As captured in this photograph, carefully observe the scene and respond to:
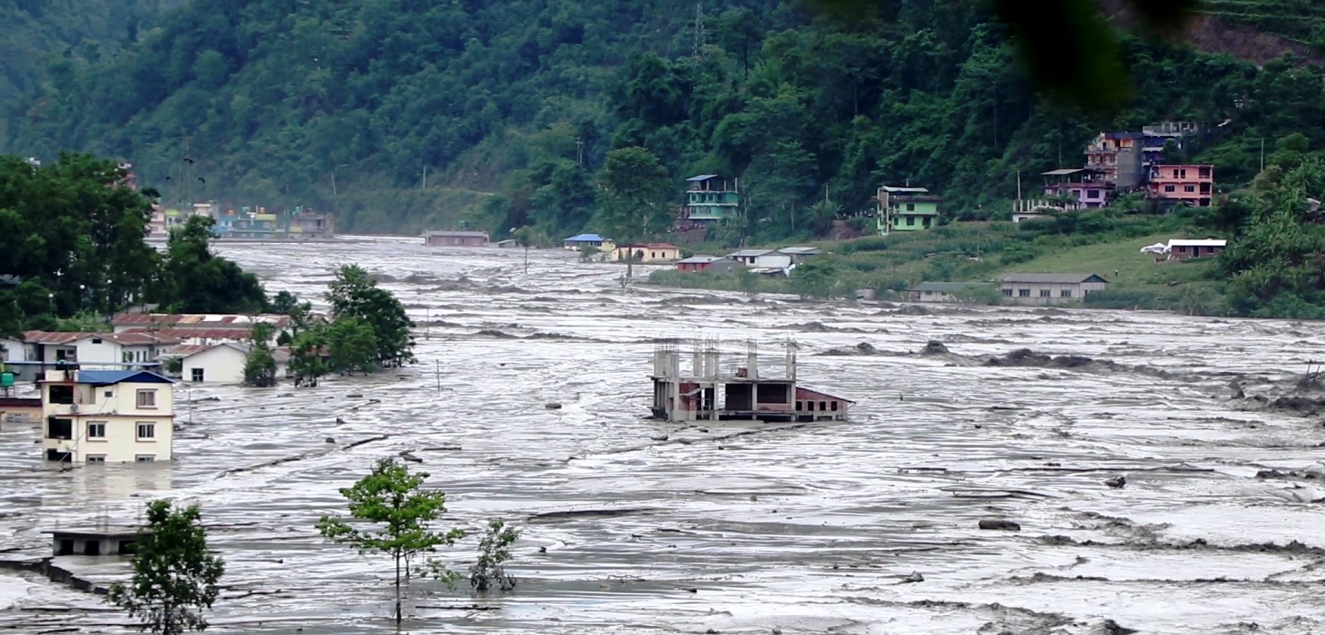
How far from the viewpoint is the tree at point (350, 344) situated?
33.2 m

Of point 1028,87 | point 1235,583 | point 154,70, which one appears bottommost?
point 1235,583

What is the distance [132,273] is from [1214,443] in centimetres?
2125

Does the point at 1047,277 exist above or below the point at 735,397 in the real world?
above

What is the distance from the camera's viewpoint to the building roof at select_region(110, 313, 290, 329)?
114 feet

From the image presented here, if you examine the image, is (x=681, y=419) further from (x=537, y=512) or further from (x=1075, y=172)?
(x=1075, y=172)

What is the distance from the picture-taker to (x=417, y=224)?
292 ft

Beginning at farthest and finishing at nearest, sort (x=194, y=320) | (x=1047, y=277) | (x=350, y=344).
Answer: (x=1047, y=277), (x=194, y=320), (x=350, y=344)

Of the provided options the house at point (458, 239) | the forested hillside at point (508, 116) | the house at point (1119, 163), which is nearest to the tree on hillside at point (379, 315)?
the house at point (1119, 163)

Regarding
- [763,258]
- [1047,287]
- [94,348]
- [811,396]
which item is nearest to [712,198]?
[763,258]

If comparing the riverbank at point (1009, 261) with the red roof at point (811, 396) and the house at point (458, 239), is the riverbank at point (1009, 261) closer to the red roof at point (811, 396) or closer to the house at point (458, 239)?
the red roof at point (811, 396)

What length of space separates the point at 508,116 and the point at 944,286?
4401 cm

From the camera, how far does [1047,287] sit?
50906 millimetres

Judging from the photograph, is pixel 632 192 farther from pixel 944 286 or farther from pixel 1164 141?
pixel 1164 141

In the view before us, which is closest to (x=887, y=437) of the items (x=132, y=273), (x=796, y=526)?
(x=796, y=526)
